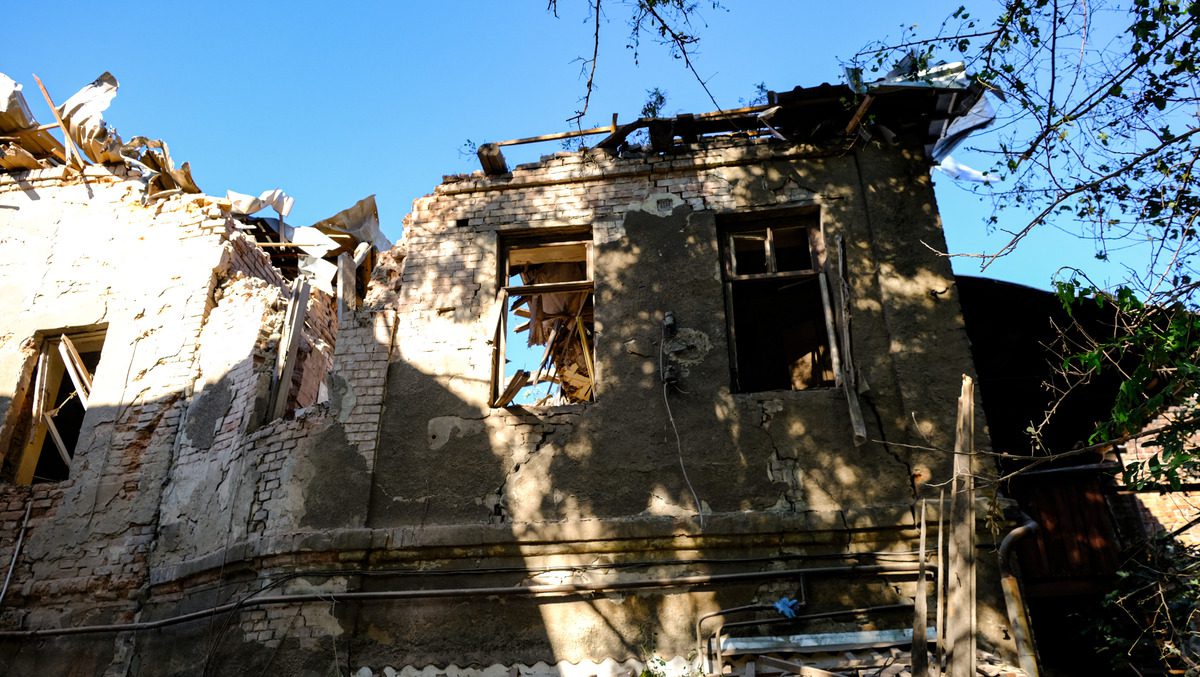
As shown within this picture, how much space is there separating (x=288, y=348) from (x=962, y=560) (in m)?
5.98

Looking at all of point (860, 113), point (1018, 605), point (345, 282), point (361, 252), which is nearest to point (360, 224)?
point (361, 252)

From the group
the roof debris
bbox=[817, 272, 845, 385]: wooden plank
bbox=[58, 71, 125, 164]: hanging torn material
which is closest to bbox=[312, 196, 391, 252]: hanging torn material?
the roof debris

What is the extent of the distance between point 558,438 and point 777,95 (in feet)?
12.3

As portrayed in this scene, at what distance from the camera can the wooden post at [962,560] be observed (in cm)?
539

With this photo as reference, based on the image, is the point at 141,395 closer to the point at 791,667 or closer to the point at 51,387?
the point at 51,387

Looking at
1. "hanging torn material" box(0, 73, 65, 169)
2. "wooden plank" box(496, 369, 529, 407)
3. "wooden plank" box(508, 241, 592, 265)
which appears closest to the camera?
"wooden plank" box(496, 369, 529, 407)

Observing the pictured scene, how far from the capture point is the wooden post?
5.39 m

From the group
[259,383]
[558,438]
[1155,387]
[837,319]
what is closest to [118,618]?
[259,383]

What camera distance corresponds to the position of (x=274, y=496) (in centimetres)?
747

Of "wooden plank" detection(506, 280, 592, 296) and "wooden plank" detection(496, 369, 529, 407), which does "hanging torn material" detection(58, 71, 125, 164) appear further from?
"wooden plank" detection(496, 369, 529, 407)

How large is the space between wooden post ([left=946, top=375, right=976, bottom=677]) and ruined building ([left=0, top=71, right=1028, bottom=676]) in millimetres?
26

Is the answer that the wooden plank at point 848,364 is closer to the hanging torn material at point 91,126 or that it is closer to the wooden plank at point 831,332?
the wooden plank at point 831,332

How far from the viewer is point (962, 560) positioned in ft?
18.8

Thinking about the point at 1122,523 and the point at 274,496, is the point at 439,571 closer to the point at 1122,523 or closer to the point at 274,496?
the point at 274,496
